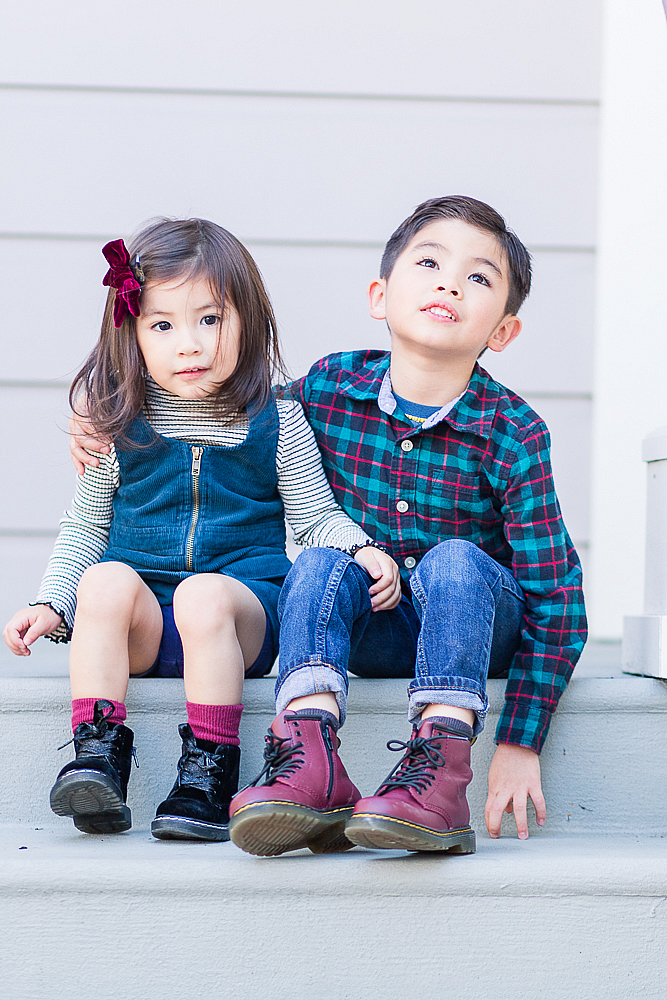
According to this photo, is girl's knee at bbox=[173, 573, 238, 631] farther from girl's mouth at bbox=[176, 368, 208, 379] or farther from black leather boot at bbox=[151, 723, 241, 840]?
girl's mouth at bbox=[176, 368, 208, 379]

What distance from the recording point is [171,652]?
4.08 ft

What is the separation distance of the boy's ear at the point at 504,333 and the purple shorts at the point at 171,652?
1.73 ft

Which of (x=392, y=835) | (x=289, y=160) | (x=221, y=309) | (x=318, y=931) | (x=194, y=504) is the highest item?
(x=289, y=160)

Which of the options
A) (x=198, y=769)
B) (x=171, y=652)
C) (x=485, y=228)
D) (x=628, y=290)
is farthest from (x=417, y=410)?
(x=628, y=290)

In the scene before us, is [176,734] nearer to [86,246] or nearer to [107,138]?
[86,246]

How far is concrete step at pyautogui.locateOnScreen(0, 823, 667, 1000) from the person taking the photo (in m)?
0.90

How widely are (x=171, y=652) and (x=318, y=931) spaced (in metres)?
→ 0.45

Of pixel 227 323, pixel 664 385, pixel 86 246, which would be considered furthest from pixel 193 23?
pixel 664 385

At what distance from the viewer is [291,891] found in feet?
2.96

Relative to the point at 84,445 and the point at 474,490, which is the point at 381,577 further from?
the point at 84,445

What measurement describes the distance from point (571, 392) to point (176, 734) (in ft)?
4.17

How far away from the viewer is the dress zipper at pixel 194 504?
4.22 ft

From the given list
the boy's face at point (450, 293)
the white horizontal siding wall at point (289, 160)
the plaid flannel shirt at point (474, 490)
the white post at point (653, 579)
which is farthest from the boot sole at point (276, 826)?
the white horizontal siding wall at point (289, 160)

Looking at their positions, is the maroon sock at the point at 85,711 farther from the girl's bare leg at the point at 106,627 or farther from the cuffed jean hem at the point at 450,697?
the cuffed jean hem at the point at 450,697
